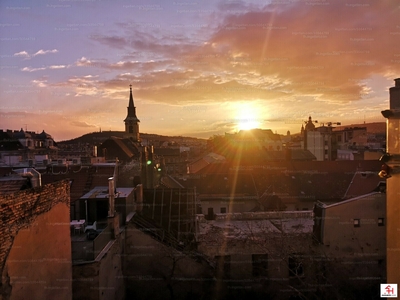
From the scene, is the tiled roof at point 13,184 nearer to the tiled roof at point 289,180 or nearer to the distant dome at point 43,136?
the tiled roof at point 289,180

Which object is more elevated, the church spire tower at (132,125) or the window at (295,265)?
the church spire tower at (132,125)

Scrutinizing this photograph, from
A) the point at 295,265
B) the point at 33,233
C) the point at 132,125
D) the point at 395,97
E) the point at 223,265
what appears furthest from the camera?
the point at 132,125

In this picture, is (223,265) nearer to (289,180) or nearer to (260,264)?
(260,264)

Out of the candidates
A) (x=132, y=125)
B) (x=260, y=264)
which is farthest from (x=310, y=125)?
(x=260, y=264)

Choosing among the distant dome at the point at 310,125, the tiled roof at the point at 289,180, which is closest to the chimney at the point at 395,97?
the tiled roof at the point at 289,180

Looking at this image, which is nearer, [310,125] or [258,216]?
[258,216]

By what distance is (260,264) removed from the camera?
11602mm

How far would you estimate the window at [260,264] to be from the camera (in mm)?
11555

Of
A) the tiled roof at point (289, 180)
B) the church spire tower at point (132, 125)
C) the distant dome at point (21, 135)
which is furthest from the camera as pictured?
the church spire tower at point (132, 125)

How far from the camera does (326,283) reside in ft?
37.1

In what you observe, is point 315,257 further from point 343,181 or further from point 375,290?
point 343,181

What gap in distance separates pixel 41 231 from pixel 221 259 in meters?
7.59

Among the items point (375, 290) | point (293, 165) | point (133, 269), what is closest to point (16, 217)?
point (133, 269)

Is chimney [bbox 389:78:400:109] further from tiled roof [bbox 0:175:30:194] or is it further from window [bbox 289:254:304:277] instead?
window [bbox 289:254:304:277]
